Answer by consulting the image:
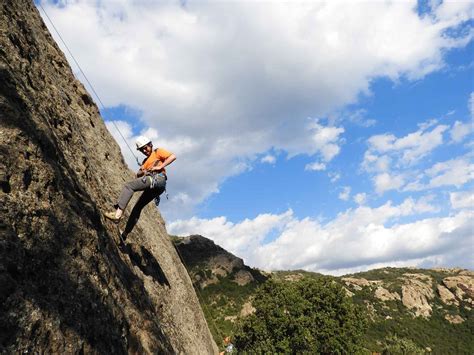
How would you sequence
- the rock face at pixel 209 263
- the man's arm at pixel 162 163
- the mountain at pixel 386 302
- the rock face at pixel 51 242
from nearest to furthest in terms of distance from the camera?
the rock face at pixel 51 242, the man's arm at pixel 162 163, the mountain at pixel 386 302, the rock face at pixel 209 263

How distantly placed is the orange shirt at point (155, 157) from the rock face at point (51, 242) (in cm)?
159

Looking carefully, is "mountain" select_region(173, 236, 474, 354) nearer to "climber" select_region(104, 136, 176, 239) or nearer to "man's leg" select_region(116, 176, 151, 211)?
"climber" select_region(104, 136, 176, 239)

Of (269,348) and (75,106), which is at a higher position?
(75,106)

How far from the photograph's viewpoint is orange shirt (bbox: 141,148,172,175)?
35.5 ft

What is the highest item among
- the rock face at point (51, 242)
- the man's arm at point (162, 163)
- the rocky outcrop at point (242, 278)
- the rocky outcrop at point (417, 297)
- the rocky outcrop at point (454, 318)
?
the rocky outcrop at point (417, 297)

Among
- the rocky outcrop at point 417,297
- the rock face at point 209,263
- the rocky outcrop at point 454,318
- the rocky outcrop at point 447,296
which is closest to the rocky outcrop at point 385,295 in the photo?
the rocky outcrop at point 417,297

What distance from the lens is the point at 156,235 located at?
51.6 ft

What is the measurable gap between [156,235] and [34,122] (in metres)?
9.15

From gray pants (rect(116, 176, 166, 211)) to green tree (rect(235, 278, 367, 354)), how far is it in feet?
118

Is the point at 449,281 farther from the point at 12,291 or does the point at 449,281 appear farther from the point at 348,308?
the point at 12,291

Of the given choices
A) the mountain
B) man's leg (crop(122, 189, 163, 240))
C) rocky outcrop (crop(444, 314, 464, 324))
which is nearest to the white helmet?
man's leg (crop(122, 189, 163, 240))

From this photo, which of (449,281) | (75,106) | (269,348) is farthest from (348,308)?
(449,281)

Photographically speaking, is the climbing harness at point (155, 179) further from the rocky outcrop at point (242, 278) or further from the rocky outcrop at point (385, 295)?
the rocky outcrop at point (385, 295)

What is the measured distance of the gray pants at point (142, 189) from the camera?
33.7 ft
